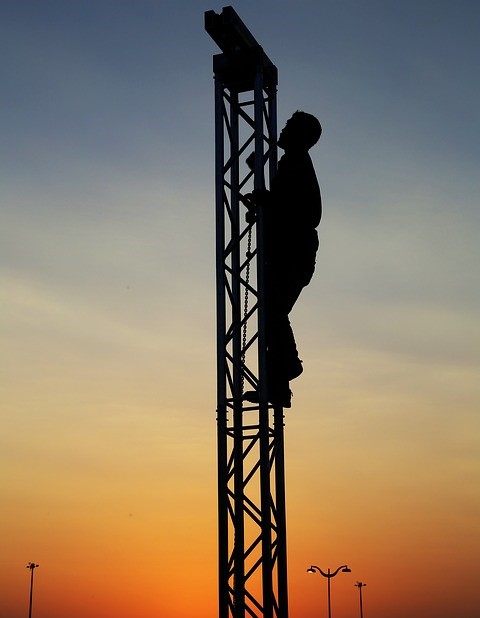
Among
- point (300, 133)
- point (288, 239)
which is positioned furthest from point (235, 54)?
point (288, 239)

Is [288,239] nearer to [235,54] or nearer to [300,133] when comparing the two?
[300,133]

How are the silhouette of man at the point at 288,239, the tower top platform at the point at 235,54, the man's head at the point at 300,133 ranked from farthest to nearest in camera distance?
the man's head at the point at 300,133
the tower top platform at the point at 235,54
the silhouette of man at the point at 288,239

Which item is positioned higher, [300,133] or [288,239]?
[300,133]

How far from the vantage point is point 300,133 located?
50.6 feet

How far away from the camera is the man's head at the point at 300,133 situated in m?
15.4

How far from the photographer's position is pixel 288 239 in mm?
15109

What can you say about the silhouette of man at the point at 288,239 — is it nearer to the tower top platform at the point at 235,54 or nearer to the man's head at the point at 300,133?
the man's head at the point at 300,133

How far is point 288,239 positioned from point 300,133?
1489 mm

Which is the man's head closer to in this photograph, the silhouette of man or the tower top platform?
the silhouette of man

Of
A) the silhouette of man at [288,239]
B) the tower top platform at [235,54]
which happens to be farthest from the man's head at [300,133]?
the tower top platform at [235,54]

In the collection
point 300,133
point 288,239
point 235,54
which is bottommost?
point 288,239

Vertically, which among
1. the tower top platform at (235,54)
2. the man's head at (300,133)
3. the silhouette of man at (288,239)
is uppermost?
the tower top platform at (235,54)

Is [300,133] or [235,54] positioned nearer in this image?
[235,54]

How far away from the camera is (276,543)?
14281 mm
